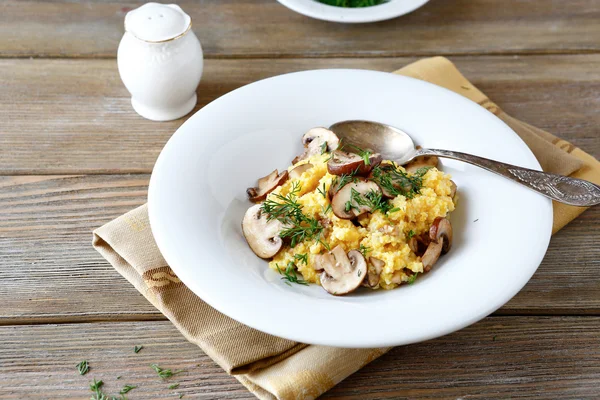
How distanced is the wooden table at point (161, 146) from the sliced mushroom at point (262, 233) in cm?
31

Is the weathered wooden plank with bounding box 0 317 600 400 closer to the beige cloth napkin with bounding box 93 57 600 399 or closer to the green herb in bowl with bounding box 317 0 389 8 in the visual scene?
the beige cloth napkin with bounding box 93 57 600 399

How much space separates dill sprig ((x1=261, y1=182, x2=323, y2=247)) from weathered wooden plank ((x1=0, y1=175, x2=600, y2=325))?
411 millimetres

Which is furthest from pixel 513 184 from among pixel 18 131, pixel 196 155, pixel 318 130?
pixel 18 131

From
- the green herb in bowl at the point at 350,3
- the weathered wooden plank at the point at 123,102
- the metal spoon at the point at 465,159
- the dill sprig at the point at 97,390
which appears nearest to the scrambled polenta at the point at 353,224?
the metal spoon at the point at 465,159

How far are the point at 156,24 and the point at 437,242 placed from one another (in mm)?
1179

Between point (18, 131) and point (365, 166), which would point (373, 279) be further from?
point (18, 131)

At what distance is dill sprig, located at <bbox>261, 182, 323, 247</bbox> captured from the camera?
162cm

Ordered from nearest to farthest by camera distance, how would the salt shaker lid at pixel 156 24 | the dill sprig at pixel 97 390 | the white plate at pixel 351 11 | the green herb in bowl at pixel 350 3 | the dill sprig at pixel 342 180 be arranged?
the dill sprig at pixel 97 390 → the dill sprig at pixel 342 180 → the salt shaker lid at pixel 156 24 → the white plate at pixel 351 11 → the green herb in bowl at pixel 350 3

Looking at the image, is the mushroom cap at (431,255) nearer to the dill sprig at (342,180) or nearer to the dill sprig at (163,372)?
the dill sprig at (342,180)

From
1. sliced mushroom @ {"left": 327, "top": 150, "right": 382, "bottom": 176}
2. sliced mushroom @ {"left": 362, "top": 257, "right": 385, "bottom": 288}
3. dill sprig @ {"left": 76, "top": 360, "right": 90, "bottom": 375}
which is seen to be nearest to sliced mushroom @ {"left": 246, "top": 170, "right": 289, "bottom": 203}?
sliced mushroom @ {"left": 327, "top": 150, "right": 382, "bottom": 176}

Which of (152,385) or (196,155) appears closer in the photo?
(152,385)

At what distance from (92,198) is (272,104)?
0.64m

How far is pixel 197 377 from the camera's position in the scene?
159 centimetres

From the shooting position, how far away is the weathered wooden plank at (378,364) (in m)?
1.56
